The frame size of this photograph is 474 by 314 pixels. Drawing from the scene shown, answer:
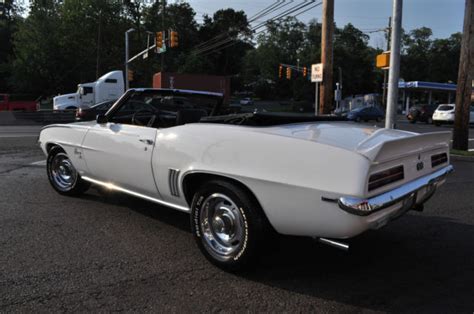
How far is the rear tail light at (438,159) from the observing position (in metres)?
3.65

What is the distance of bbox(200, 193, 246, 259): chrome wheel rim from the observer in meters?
3.28

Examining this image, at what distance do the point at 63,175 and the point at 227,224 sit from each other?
3.13 m

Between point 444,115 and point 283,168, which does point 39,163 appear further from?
point 444,115

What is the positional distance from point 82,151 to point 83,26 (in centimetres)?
5171

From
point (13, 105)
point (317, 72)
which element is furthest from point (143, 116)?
point (13, 105)

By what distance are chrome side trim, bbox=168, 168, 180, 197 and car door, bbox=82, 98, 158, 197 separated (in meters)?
0.26

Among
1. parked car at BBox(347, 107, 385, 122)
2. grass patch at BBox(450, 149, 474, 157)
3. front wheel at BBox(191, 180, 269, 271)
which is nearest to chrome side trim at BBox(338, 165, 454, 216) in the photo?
front wheel at BBox(191, 180, 269, 271)

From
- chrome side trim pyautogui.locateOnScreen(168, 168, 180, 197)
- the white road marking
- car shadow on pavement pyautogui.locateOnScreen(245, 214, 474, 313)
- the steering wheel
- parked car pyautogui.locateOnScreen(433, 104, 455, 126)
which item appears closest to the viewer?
car shadow on pavement pyautogui.locateOnScreen(245, 214, 474, 313)

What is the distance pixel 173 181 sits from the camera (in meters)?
3.68

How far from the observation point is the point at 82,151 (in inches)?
191

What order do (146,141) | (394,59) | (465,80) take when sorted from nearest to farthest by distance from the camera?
1. (146,141)
2. (394,59)
3. (465,80)

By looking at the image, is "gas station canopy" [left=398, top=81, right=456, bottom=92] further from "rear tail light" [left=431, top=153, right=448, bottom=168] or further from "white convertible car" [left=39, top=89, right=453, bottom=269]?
"white convertible car" [left=39, top=89, right=453, bottom=269]

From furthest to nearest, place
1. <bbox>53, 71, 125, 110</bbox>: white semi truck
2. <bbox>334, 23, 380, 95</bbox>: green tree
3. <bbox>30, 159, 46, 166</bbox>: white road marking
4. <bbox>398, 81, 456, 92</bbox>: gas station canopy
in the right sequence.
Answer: <bbox>334, 23, 380, 95</bbox>: green tree
<bbox>398, 81, 456, 92</bbox>: gas station canopy
<bbox>53, 71, 125, 110</bbox>: white semi truck
<bbox>30, 159, 46, 166</bbox>: white road marking

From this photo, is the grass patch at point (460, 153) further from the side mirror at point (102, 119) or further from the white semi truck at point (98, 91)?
the white semi truck at point (98, 91)
